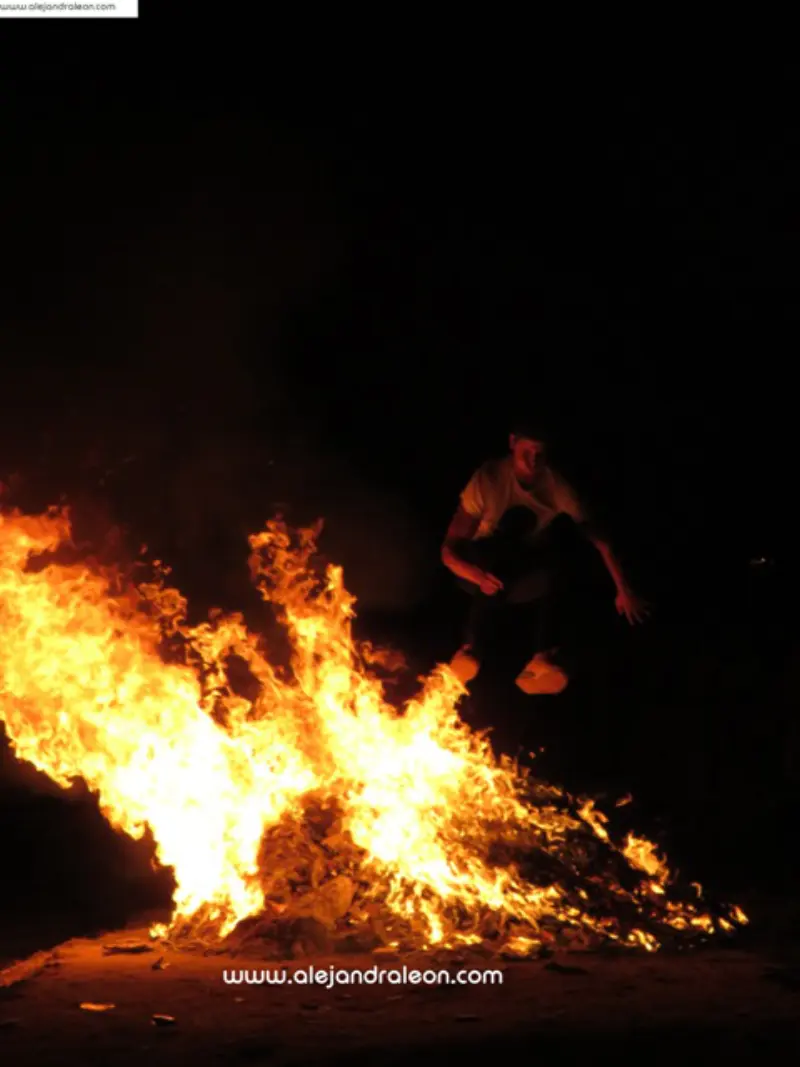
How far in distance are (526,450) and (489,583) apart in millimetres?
1052

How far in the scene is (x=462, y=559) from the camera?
8719 millimetres

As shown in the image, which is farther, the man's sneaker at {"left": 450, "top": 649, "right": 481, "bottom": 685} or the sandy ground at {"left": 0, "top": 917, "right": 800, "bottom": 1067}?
the man's sneaker at {"left": 450, "top": 649, "right": 481, "bottom": 685}

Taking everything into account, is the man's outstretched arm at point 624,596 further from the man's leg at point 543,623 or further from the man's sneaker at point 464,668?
the man's sneaker at point 464,668

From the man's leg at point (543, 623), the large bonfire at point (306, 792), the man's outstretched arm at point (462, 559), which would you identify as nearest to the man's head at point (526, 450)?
the man's outstretched arm at point (462, 559)

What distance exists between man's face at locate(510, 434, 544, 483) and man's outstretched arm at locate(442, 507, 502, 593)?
19.4 inches

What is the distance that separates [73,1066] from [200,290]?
8.13 metres

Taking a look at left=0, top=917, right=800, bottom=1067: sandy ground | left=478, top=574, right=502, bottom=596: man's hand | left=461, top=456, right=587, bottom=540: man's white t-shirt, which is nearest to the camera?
left=0, top=917, right=800, bottom=1067: sandy ground

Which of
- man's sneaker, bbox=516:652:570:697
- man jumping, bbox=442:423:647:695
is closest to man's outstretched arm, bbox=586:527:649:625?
man jumping, bbox=442:423:647:695

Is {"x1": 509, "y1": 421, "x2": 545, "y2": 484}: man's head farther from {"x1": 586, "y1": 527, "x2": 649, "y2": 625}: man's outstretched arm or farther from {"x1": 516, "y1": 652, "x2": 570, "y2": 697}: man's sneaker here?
{"x1": 516, "y1": 652, "x2": 570, "y2": 697}: man's sneaker

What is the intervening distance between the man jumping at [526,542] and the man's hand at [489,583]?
8 cm

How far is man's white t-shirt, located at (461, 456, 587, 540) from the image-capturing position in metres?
8.82

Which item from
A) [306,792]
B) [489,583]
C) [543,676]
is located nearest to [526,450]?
[489,583]

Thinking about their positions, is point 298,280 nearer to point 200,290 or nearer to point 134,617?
point 200,290

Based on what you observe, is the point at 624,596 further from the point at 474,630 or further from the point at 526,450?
the point at 526,450
